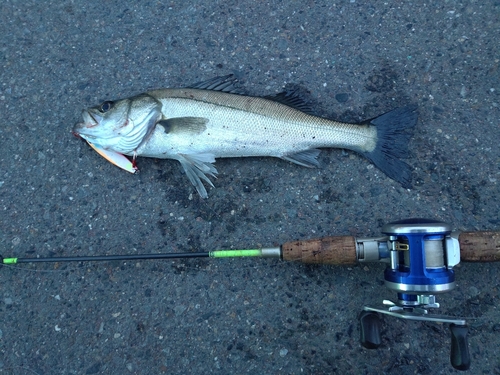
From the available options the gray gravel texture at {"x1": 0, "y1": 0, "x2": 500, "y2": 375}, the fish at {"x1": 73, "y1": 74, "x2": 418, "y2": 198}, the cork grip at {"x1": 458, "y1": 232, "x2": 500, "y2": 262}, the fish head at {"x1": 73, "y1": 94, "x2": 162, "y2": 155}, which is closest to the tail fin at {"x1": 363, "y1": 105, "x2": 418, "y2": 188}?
the fish at {"x1": 73, "y1": 74, "x2": 418, "y2": 198}

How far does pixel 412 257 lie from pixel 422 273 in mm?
94

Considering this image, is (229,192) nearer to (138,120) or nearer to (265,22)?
(138,120)

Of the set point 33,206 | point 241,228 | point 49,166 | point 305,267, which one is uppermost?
point 49,166

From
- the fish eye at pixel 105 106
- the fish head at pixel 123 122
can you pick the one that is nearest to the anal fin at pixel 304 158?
the fish head at pixel 123 122

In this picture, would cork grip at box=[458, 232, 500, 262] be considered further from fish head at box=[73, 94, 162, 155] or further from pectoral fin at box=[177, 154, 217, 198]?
fish head at box=[73, 94, 162, 155]

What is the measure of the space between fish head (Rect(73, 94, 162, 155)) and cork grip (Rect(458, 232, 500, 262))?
210 centimetres

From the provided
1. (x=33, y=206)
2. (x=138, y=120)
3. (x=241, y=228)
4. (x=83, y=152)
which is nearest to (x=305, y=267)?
(x=241, y=228)

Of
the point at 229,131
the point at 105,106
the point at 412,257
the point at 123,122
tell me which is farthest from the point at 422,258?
the point at 105,106

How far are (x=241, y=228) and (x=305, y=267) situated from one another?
516mm

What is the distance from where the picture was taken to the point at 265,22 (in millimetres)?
3082

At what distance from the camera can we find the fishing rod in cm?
205

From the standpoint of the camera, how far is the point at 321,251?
238 cm

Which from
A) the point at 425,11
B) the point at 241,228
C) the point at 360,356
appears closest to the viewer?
the point at 360,356

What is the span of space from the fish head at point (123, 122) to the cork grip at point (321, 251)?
4.12 ft
